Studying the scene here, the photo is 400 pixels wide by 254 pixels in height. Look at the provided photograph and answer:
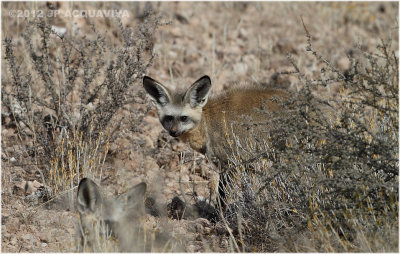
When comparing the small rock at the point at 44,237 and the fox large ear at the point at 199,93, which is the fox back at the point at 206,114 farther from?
the small rock at the point at 44,237

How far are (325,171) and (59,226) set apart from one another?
10.0 ft

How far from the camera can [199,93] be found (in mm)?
7207

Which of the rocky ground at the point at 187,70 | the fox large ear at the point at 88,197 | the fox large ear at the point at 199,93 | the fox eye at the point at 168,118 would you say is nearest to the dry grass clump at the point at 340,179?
the rocky ground at the point at 187,70

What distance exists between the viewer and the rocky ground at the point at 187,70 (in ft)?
20.2

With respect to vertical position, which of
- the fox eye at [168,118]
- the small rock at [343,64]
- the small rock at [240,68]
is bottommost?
the fox eye at [168,118]

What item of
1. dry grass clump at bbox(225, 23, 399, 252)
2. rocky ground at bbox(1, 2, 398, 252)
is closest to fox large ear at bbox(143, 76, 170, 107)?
rocky ground at bbox(1, 2, 398, 252)

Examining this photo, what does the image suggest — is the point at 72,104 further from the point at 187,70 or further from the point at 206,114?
the point at 187,70

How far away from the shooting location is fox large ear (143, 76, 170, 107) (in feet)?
23.2

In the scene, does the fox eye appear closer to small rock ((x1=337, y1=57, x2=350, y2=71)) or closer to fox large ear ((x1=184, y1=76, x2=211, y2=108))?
fox large ear ((x1=184, y1=76, x2=211, y2=108))

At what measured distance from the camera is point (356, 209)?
16.3ft

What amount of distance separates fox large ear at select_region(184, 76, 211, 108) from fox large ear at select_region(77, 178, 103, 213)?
8.01 feet

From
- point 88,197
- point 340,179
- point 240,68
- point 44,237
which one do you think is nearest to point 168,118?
point 44,237

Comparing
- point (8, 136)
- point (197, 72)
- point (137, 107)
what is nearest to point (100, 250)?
point (8, 136)

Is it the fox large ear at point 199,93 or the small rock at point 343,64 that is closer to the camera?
the fox large ear at point 199,93
